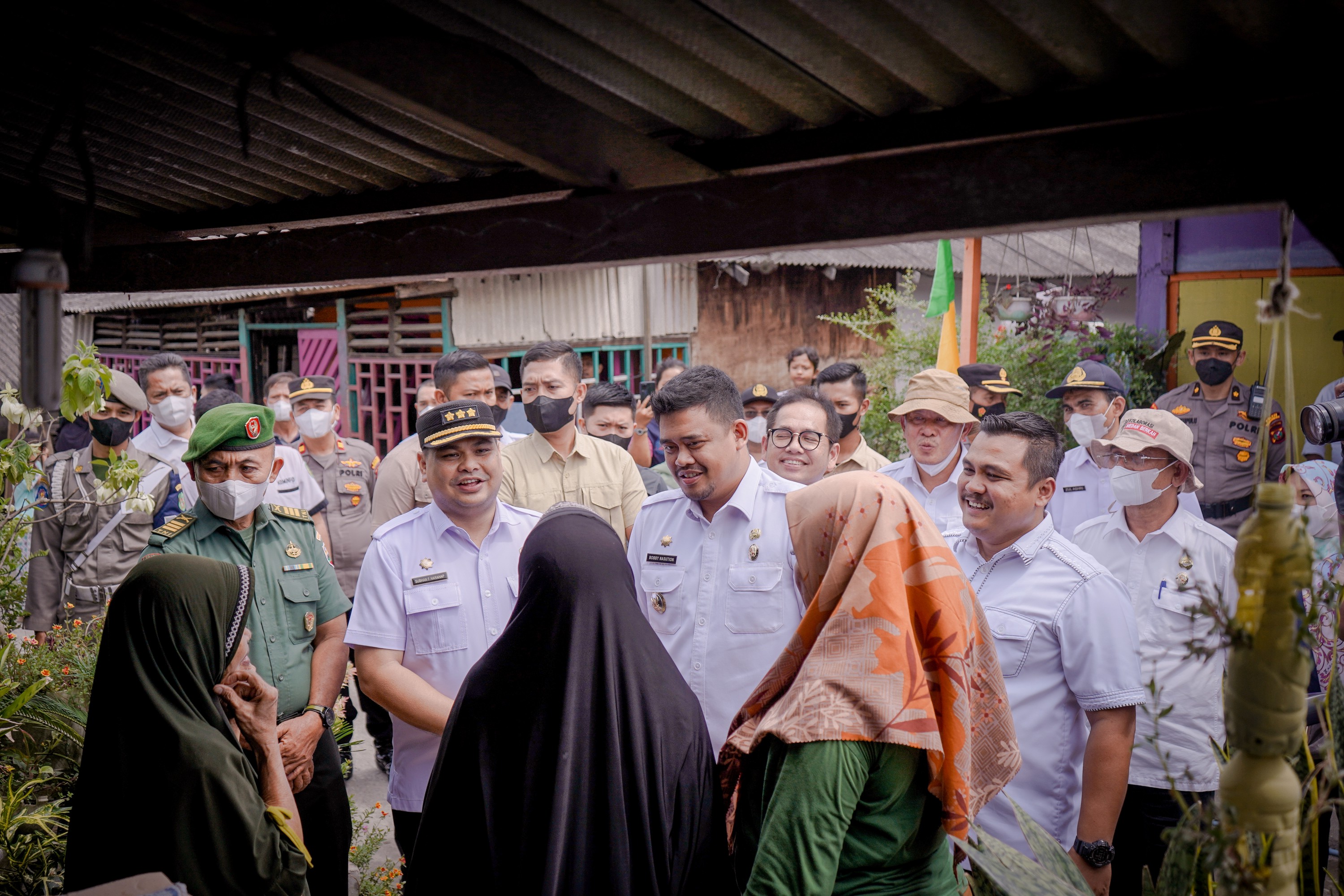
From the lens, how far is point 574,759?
1969 millimetres

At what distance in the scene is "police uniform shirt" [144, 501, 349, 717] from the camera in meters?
3.04

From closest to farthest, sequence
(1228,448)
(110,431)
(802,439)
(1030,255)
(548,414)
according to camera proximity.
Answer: (802,439) < (548,414) < (110,431) < (1228,448) < (1030,255)

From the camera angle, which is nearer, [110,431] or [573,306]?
[110,431]

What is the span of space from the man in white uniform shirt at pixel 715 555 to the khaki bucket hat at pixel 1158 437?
4.24 ft

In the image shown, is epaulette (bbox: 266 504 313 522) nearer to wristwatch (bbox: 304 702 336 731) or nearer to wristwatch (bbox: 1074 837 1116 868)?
wristwatch (bbox: 304 702 336 731)

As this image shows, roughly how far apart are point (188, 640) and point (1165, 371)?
7.81m

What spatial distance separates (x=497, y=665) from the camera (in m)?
2.07

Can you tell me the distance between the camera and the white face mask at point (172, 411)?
5.23m

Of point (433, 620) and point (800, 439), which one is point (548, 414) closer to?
point (800, 439)

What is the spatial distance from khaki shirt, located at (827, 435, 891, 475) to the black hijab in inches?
119

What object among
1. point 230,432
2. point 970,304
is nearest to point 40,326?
point 230,432

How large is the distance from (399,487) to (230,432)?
4.37ft

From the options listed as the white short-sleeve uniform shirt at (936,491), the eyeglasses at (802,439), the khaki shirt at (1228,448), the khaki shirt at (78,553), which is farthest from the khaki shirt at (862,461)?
the khaki shirt at (78,553)

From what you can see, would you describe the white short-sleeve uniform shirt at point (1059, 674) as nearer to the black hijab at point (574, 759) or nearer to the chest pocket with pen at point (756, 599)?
the chest pocket with pen at point (756, 599)
